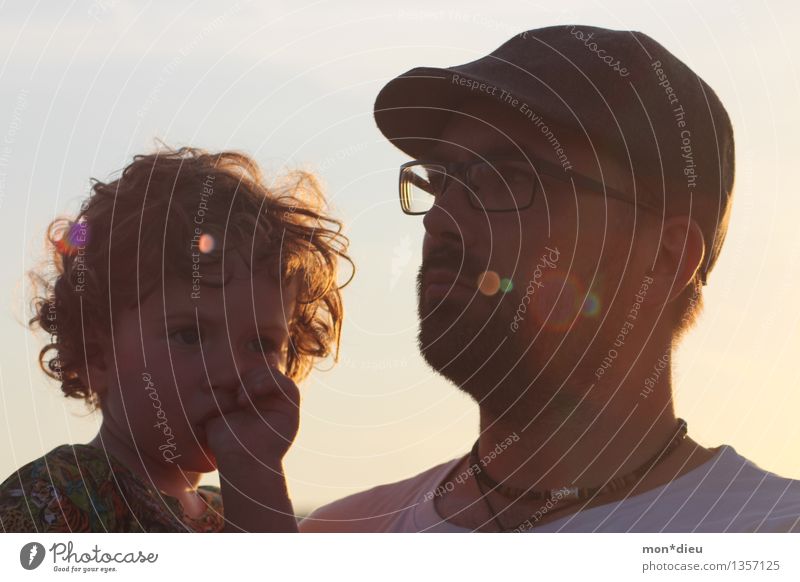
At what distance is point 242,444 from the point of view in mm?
2643

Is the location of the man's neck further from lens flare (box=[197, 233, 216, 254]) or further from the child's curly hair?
lens flare (box=[197, 233, 216, 254])

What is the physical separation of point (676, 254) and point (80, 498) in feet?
5.74

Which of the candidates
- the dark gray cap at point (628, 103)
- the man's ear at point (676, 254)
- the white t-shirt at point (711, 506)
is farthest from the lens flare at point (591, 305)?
the white t-shirt at point (711, 506)

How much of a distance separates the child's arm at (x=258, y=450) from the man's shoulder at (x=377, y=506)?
10.0 inches

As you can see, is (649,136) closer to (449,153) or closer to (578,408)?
(449,153)

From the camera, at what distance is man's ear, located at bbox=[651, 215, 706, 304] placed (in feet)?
8.60

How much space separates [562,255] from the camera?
2.65 meters

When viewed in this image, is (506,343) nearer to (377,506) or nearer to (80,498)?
(377,506)

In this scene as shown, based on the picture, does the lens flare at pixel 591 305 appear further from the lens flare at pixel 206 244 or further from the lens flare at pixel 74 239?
the lens flare at pixel 74 239

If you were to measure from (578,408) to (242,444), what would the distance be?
0.96 metres

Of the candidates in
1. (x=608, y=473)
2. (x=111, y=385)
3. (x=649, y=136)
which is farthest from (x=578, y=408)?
(x=111, y=385)

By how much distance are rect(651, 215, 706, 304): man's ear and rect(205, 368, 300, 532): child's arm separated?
110cm
